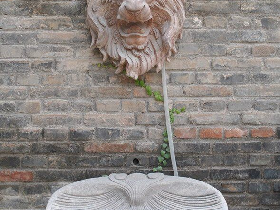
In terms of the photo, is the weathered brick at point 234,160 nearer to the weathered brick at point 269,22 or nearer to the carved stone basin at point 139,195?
the carved stone basin at point 139,195

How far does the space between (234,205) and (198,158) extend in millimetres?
384

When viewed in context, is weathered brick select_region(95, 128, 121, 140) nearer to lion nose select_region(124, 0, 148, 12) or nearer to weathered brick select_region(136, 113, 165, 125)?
weathered brick select_region(136, 113, 165, 125)

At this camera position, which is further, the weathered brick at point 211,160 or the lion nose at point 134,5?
the weathered brick at point 211,160

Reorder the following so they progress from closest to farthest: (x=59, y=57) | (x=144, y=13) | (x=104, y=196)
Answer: (x=104, y=196), (x=144, y=13), (x=59, y=57)

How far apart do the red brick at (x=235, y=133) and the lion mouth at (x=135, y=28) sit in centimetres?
81

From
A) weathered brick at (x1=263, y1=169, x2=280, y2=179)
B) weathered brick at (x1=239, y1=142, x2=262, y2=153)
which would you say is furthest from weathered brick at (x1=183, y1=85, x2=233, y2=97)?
weathered brick at (x1=263, y1=169, x2=280, y2=179)

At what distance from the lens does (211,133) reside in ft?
8.12

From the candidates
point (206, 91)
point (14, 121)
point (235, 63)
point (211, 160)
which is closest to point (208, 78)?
point (206, 91)

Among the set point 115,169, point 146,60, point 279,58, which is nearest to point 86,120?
point 115,169

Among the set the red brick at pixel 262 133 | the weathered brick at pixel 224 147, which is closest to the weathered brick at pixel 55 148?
the weathered brick at pixel 224 147

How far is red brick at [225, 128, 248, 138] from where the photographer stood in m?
2.48

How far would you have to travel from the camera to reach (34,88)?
2.46m

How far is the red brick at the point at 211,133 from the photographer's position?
247cm

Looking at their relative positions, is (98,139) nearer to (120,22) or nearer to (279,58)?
(120,22)
